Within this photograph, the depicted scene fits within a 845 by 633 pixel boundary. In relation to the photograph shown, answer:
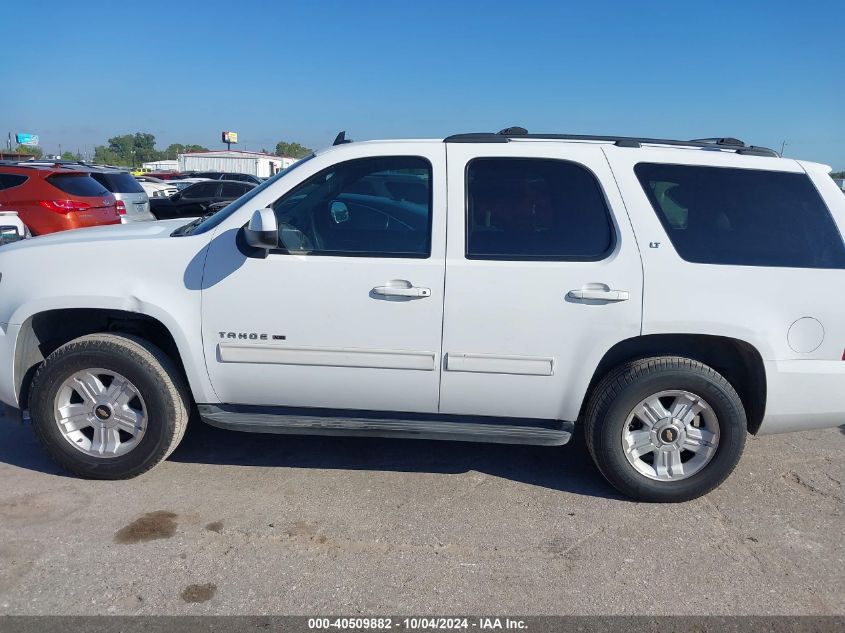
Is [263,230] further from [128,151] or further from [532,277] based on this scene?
[128,151]

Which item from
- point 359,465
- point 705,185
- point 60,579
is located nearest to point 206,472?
point 359,465

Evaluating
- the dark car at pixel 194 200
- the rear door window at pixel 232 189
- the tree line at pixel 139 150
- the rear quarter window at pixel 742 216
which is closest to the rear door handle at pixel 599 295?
the rear quarter window at pixel 742 216

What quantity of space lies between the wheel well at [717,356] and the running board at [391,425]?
0.33 meters

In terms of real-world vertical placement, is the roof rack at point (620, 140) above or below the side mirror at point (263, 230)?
above

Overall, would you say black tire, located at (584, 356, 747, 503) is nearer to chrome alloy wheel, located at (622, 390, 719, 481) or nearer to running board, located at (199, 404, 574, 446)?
chrome alloy wheel, located at (622, 390, 719, 481)

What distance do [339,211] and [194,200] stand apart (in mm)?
14209

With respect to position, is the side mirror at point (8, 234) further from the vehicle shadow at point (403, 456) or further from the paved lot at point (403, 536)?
the vehicle shadow at point (403, 456)

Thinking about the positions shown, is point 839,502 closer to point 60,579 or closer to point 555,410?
point 555,410

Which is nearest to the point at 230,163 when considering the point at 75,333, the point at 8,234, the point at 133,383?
the point at 8,234

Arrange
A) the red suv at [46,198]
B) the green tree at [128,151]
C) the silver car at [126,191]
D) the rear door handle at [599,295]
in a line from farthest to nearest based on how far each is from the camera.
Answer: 1. the green tree at [128,151]
2. the silver car at [126,191]
3. the red suv at [46,198]
4. the rear door handle at [599,295]

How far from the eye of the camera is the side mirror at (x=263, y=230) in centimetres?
349

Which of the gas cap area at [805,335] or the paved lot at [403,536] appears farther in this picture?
the gas cap area at [805,335]

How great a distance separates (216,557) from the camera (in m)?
3.25

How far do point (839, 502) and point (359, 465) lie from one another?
2727 millimetres
